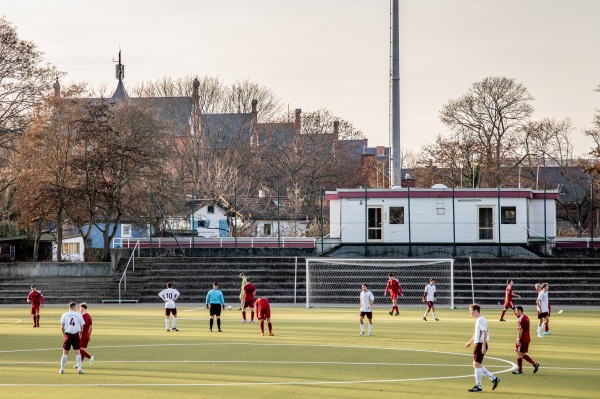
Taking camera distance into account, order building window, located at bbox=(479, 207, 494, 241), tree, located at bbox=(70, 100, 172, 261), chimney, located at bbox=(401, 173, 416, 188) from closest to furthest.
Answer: building window, located at bbox=(479, 207, 494, 241)
tree, located at bbox=(70, 100, 172, 261)
chimney, located at bbox=(401, 173, 416, 188)

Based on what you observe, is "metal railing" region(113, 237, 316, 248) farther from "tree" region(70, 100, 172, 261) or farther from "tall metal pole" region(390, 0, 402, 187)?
"tall metal pole" region(390, 0, 402, 187)

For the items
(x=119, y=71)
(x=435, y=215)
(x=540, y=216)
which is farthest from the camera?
(x=119, y=71)

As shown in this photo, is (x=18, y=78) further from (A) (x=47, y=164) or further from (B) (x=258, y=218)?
(B) (x=258, y=218)

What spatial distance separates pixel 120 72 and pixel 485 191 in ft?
198

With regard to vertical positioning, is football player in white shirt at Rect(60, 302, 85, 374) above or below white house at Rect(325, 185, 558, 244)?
below

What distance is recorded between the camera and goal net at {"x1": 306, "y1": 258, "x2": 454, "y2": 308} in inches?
1802

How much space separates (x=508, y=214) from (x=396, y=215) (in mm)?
6519

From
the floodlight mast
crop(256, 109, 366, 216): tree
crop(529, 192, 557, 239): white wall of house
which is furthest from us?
the floodlight mast

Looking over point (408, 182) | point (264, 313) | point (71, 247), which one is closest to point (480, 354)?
point (264, 313)

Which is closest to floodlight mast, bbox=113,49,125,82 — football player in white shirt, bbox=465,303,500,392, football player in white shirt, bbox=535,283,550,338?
football player in white shirt, bbox=535,283,550,338

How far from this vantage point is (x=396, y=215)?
53.1 m

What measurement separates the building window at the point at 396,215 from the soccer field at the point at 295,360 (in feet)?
57.0

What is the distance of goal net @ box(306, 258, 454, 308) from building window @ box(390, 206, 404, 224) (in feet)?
14.4

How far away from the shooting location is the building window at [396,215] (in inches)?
2084
